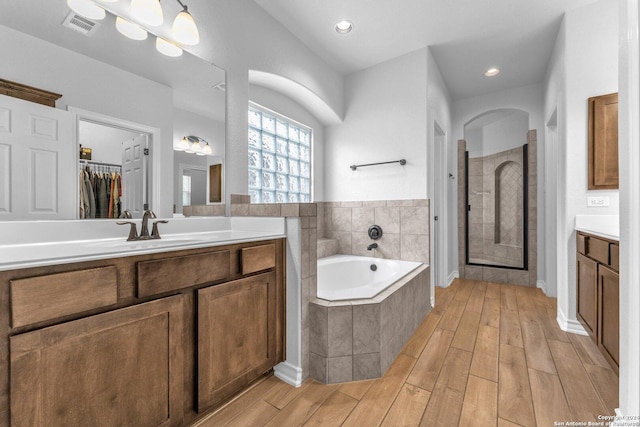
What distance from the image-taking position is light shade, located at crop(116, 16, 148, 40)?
4.57ft

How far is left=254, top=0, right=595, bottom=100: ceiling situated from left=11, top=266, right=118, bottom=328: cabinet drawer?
2.25 metres

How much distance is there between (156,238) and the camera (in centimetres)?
139

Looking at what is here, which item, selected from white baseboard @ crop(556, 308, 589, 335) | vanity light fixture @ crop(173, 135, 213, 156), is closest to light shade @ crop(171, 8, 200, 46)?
vanity light fixture @ crop(173, 135, 213, 156)

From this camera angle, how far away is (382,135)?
116 inches

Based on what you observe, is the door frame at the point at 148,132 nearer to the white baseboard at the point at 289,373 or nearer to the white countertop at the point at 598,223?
the white baseboard at the point at 289,373

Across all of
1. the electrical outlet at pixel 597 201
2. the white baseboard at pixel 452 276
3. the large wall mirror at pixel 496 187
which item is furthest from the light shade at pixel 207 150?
the large wall mirror at pixel 496 187

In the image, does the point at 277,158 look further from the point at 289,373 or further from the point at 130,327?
the point at 130,327

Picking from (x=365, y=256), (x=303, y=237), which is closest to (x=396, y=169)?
(x=365, y=256)

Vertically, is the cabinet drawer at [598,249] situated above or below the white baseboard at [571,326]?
above

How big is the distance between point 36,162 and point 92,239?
15.2 inches

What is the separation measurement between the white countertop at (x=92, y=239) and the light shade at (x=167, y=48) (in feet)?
3.23

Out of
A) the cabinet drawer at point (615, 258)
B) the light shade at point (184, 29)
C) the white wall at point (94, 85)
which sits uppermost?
the light shade at point (184, 29)

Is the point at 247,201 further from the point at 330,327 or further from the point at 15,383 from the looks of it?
the point at 15,383

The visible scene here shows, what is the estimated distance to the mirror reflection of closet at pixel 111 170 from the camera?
4.18 feet
